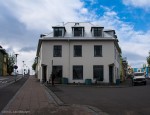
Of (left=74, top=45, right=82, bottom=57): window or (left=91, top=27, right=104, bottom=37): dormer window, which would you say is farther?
(left=91, top=27, right=104, bottom=37): dormer window

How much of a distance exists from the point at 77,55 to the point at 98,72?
13.7 feet

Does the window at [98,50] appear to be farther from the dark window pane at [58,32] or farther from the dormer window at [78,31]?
the dark window pane at [58,32]

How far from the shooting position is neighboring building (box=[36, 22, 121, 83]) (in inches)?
2013

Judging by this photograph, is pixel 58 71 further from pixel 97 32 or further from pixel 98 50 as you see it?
pixel 97 32

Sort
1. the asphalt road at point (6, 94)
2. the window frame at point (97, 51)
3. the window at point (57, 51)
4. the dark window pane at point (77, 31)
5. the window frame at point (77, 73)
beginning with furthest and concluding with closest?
the dark window pane at point (77, 31) < the window frame at point (97, 51) < the window at point (57, 51) < the window frame at point (77, 73) < the asphalt road at point (6, 94)

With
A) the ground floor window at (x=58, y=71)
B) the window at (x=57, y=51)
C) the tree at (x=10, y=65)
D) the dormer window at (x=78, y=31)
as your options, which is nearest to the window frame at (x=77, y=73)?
the ground floor window at (x=58, y=71)

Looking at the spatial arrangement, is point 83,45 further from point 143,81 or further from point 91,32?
point 143,81

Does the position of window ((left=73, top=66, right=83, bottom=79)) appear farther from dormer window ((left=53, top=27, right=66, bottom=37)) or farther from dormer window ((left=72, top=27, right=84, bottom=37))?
dormer window ((left=53, top=27, right=66, bottom=37))

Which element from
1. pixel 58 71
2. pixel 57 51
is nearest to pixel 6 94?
pixel 58 71

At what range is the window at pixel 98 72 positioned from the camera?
51.4m

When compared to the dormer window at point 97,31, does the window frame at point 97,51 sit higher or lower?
lower

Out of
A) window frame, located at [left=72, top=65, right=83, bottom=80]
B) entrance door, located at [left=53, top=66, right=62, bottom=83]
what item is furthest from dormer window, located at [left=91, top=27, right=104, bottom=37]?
entrance door, located at [left=53, top=66, right=62, bottom=83]

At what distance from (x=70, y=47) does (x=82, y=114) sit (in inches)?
1514

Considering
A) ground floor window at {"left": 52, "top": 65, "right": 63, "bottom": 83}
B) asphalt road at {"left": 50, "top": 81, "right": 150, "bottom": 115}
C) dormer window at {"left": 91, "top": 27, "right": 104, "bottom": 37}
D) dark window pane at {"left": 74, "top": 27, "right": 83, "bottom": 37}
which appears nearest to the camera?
asphalt road at {"left": 50, "top": 81, "right": 150, "bottom": 115}
